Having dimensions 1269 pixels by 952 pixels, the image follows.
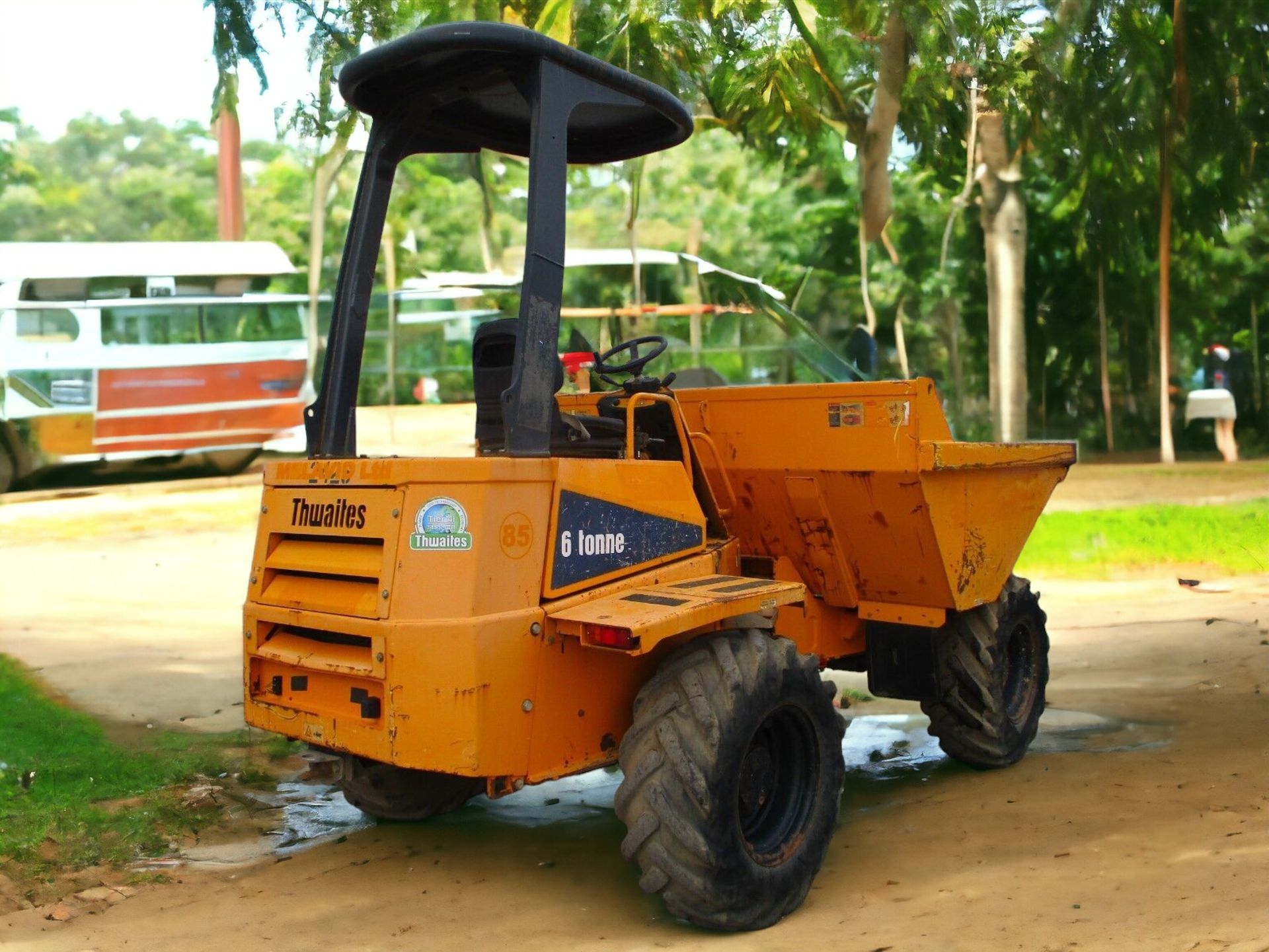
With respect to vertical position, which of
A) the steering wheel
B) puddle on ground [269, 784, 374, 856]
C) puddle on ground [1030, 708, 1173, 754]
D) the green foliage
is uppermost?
the green foliage

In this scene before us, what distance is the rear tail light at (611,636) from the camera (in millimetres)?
4293

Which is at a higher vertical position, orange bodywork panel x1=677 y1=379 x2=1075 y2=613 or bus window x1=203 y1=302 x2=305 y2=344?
bus window x1=203 y1=302 x2=305 y2=344

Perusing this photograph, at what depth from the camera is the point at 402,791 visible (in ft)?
18.9

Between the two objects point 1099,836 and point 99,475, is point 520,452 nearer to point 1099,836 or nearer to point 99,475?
point 1099,836

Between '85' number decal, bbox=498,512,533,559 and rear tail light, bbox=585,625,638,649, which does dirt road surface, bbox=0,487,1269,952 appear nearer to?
rear tail light, bbox=585,625,638,649

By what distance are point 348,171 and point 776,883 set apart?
30381mm

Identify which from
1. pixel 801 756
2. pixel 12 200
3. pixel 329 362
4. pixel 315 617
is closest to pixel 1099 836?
pixel 801 756

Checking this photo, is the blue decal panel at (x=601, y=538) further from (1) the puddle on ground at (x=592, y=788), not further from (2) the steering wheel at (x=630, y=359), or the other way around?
(1) the puddle on ground at (x=592, y=788)

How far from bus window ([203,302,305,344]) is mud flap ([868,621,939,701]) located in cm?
1531

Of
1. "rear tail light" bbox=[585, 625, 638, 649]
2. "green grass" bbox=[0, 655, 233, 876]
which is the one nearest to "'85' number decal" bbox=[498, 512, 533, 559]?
"rear tail light" bbox=[585, 625, 638, 649]

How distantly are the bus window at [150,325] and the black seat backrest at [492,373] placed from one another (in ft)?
50.0

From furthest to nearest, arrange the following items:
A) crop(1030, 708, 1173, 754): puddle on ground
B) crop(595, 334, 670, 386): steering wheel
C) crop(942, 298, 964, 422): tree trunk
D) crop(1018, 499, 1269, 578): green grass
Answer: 1. crop(942, 298, 964, 422): tree trunk
2. crop(1018, 499, 1269, 578): green grass
3. crop(1030, 708, 1173, 754): puddle on ground
4. crop(595, 334, 670, 386): steering wheel

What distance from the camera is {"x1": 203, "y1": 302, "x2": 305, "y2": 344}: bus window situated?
19.6 meters

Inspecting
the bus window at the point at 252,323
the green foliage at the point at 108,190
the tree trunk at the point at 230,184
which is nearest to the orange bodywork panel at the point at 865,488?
the bus window at the point at 252,323
